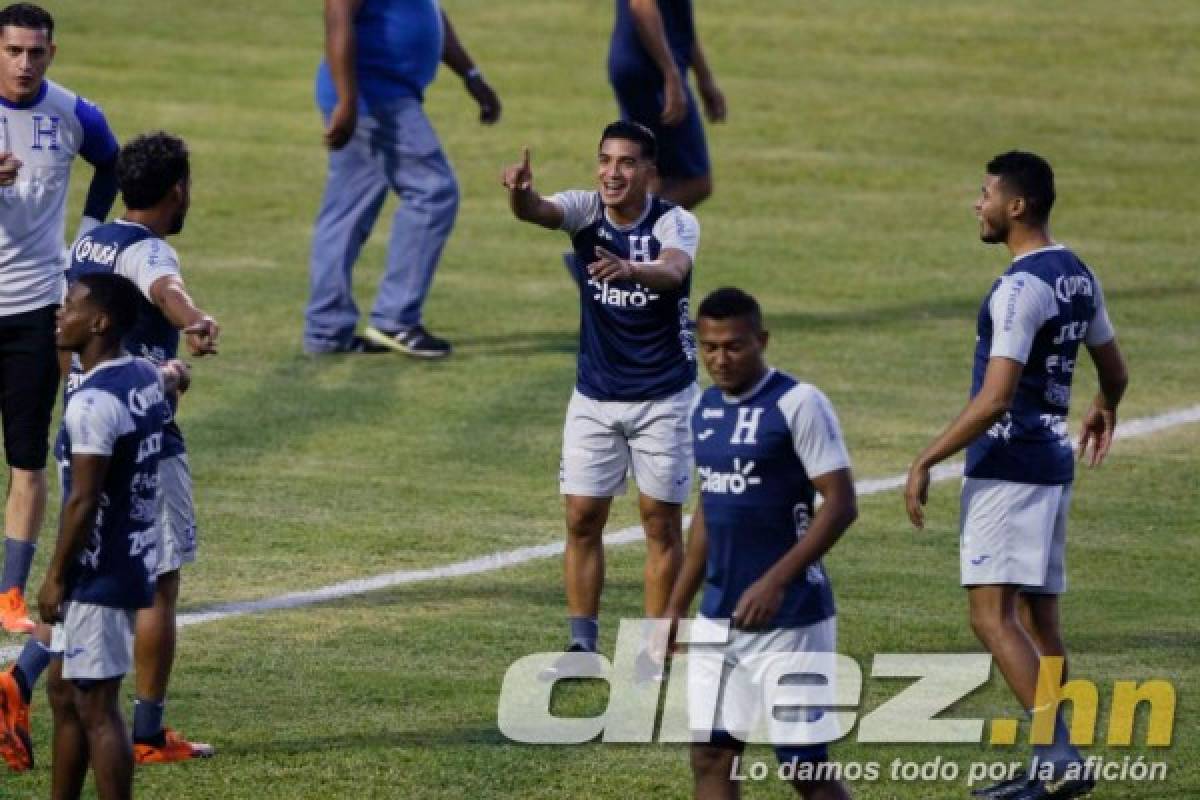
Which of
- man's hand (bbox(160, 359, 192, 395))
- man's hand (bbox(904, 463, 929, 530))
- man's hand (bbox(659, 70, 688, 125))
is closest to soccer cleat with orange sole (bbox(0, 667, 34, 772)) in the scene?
man's hand (bbox(160, 359, 192, 395))

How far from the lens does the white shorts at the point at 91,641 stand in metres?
7.82

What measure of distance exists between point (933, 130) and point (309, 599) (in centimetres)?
1487

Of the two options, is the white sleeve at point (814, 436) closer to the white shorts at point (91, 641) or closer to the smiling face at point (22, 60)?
the white shorts at point (91, 641)

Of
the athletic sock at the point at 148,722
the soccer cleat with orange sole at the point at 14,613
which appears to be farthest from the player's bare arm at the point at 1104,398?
the soccer cleat with orange sole at the point at 14,613

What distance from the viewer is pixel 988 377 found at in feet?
28.2

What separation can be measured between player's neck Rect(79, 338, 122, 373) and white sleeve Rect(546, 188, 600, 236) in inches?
104

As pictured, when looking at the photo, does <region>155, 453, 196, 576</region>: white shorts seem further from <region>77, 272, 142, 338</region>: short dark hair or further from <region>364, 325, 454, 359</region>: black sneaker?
<region>364, 325, 454, 359</region>: black sneaker

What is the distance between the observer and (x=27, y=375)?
10.8 metres

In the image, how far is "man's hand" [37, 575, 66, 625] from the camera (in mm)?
7746

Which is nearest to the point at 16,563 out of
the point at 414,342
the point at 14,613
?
the point at 14,613

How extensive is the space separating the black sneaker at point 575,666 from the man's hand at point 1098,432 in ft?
6.82

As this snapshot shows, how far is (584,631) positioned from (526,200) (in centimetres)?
174

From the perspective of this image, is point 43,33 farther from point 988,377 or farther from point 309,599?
point 988,377

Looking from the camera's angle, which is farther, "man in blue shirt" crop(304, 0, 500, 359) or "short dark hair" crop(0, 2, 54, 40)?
"man in blue shirt" crop(304, 0, 500, 359)
